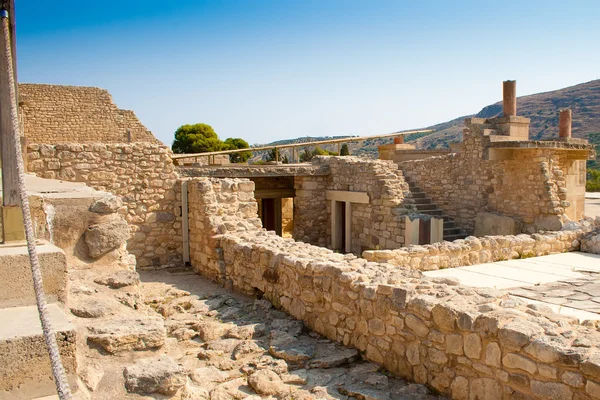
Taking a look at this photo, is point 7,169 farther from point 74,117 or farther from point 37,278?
point 74,117

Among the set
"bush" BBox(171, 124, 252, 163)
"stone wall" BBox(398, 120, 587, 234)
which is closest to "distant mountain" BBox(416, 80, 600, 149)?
"bush" BBox(171, 124, 252, 163)

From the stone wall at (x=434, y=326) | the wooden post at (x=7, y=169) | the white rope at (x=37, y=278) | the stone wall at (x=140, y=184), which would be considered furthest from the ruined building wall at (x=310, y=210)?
the white rope at (x=37, y=278)

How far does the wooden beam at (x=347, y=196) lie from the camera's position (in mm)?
13562

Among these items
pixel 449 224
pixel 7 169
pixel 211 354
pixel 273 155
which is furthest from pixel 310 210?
pixel 7 169

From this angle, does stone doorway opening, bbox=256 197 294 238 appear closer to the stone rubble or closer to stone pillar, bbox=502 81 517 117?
stone pillar, bbox=502 81 517 117

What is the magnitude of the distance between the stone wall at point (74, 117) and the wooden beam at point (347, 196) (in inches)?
430

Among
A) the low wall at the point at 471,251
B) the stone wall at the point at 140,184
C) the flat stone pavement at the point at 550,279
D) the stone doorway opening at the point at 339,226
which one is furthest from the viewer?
the stone doorway opening at the point at 339,226

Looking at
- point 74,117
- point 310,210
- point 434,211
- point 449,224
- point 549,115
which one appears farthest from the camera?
point 549,115

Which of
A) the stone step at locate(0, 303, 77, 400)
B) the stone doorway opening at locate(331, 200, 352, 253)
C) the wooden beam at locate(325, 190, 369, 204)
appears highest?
the stone step at locate(0, 303, 77, 400)

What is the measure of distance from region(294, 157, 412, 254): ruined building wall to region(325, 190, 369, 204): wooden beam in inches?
4.1

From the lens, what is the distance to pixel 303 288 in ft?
18.9

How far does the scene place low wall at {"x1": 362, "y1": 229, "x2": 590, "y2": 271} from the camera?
26.5 feet

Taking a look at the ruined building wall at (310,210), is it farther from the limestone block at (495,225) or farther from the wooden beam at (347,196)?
the limestone block at (495,225)

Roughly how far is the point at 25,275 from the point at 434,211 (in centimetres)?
1230
